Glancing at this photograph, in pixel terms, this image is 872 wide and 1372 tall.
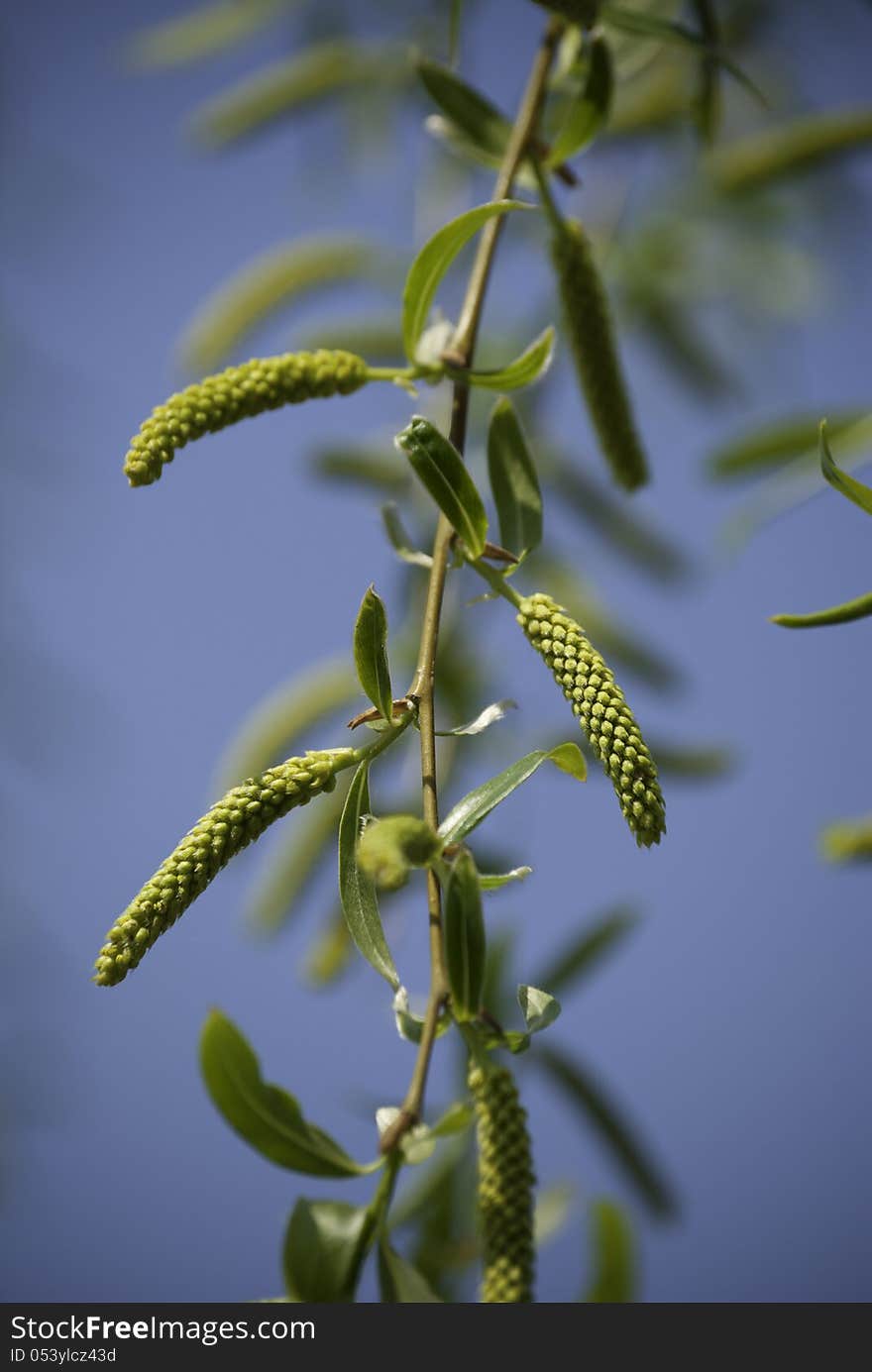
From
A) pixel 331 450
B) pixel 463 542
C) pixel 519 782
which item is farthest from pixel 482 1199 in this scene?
pixel 331 450

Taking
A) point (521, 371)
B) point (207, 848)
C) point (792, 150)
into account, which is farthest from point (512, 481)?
point (792, 150)

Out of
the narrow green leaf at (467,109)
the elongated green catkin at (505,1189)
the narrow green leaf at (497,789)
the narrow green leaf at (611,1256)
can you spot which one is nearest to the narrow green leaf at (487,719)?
the narrow green leaf at (497,789)

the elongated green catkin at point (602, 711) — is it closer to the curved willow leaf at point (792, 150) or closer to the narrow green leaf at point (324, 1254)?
the narrow green leaf at point (324, 1254)

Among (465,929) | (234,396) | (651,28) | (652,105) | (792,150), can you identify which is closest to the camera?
(465,929)

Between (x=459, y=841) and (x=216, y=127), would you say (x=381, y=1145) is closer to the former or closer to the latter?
(x=459, y=841)

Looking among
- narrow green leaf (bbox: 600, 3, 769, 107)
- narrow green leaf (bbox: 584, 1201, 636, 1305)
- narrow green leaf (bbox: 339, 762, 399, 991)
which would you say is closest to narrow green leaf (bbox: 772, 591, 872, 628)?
narrow green leaf (bbox: 339, 762, 399, 991)

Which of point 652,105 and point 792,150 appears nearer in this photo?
point 792,150

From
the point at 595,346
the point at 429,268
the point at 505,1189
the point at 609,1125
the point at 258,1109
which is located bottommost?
the point at 609,1125

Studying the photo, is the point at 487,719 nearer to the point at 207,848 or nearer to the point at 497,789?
the point at 497,789
